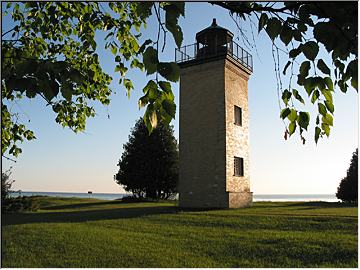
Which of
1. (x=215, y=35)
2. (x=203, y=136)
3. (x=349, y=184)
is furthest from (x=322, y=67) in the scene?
(x=349, y=184)

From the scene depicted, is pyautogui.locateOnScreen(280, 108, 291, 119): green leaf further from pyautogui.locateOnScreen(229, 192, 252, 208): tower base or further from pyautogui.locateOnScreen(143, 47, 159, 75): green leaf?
pyautogui.locateOnScreen(229, 192, 252, 208): tower base

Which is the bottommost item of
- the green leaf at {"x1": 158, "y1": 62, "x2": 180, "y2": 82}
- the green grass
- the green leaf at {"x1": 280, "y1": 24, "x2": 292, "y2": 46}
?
the green grass

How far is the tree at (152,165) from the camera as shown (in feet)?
111

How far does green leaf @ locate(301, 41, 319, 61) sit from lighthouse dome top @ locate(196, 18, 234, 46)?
A: 19.5 m

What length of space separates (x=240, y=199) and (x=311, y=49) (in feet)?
63.0

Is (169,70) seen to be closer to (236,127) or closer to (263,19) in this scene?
(263,19)

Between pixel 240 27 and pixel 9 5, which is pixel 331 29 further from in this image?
pixel 9 5

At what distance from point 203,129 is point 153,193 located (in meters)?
15.1

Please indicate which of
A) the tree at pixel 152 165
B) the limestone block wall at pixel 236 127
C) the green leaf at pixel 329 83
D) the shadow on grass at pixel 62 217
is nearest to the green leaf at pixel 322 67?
the green leaf at pixel 329 83

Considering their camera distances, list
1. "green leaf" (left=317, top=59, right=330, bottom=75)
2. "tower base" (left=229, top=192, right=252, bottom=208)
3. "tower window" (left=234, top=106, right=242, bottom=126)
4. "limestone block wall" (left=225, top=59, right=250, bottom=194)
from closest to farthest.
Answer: "green leaf" (left=317, top=59, right=330, bottom=75)
"tower base" (left=229, top=192, right=252, bottom=208)
"limestone block wall" (left=225, top=59, right=250, bottom=194)
"tower window" (left=234, top=106, right=242, bottom=126)

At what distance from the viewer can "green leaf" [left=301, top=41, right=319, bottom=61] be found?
2.44m

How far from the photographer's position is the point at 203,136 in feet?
68.8

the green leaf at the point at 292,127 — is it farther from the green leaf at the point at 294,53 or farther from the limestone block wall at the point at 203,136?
the limestone block wall at the point at 203,136

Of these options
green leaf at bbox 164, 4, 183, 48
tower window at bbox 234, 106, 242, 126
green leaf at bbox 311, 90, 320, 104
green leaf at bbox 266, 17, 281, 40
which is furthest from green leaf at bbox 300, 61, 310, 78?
tower window at bbox 234, 106, 242, 126
